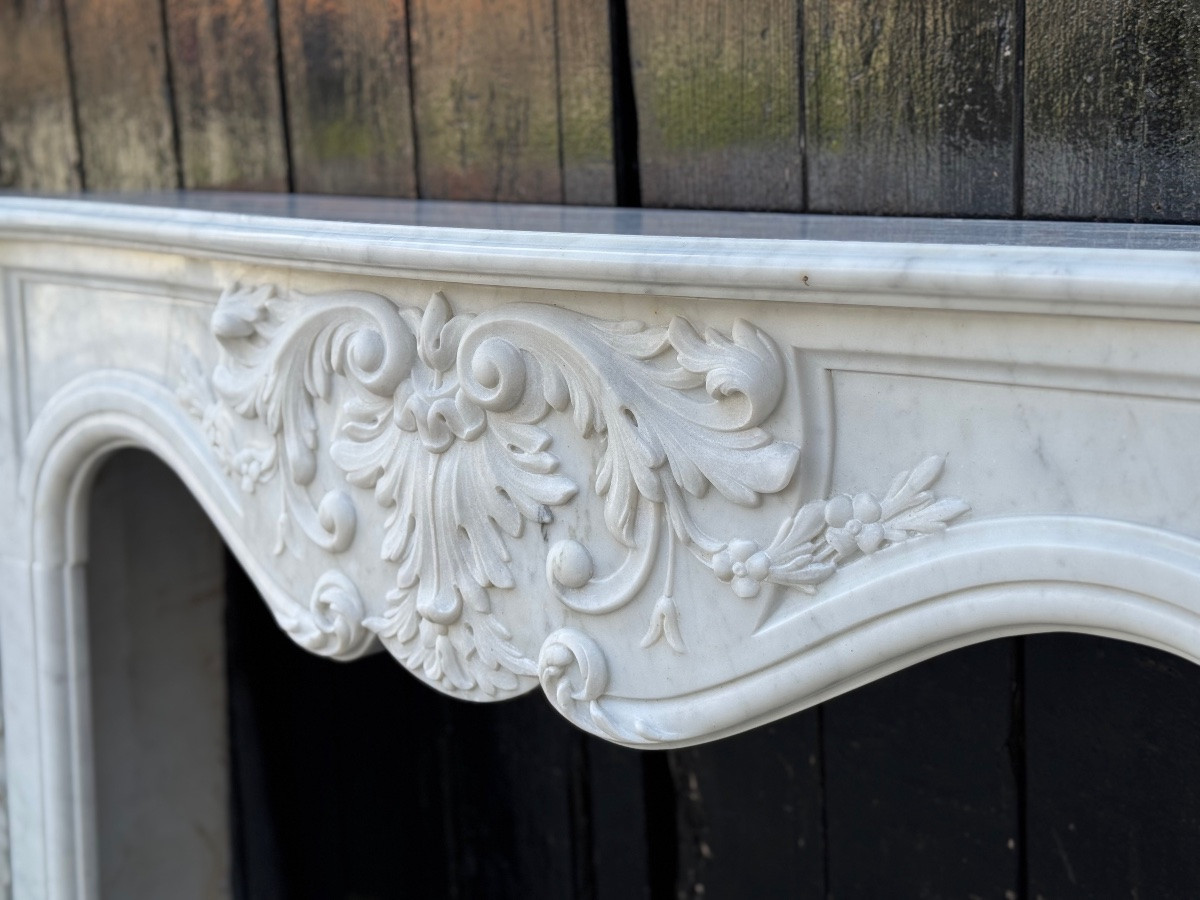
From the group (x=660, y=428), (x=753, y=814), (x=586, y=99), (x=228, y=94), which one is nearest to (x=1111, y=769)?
(x=753, y=814)

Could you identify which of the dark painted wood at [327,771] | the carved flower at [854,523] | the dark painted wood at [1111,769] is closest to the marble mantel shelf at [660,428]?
the carved flower at [854,523]

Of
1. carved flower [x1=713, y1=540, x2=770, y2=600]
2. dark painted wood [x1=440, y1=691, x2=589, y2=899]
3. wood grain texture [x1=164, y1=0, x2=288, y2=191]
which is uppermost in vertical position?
wood grain texture [x1=164, y1=0, x2=288, y2=191]

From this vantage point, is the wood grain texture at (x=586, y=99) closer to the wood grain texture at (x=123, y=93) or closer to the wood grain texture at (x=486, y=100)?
the wood grain texture at (x=486, y=100)

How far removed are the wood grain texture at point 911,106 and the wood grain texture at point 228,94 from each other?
1.79 ft

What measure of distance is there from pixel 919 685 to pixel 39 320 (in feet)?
2.66

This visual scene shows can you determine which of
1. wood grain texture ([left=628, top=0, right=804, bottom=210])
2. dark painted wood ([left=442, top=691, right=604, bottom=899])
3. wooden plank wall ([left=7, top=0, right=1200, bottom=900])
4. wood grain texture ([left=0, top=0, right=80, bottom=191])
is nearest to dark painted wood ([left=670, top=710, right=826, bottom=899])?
wooden plank wall ([left=7, top=0, right=1200, bottom=900])

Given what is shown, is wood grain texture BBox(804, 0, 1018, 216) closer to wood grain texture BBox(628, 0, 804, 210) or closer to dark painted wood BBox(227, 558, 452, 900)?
wood grain texture BBox(628, 0, 804, 210)

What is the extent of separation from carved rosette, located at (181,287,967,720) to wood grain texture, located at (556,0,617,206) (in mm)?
205

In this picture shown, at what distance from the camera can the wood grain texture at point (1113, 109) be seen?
0.63 m

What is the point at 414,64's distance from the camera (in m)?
0.98

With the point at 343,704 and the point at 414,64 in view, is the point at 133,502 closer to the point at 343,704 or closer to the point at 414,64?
the point at 343,704

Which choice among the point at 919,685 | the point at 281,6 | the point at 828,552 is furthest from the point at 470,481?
the point at 281,6

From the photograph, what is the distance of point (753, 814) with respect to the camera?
3.41ft

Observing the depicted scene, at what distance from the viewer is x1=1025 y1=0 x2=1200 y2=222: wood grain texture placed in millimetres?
634
